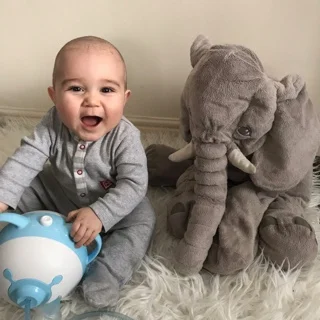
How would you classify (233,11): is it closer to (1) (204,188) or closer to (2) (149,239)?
(1) (204,188)

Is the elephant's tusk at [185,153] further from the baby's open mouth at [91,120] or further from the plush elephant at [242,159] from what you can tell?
the baby's open mouth at [91,120]

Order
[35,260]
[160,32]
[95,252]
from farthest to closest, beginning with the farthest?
[160,32] < [95,252] < [35,260]

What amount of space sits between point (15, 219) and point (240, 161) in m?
0.42

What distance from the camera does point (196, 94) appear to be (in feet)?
2.82

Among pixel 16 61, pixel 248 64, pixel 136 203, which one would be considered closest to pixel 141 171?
pixel 136 203

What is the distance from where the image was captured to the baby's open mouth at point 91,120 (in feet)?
2.83

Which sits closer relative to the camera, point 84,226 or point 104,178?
point 84,226

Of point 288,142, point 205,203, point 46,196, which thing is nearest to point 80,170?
point 46,196

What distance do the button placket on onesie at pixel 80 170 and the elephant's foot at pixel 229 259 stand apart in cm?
28

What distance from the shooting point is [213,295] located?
848 millimetres

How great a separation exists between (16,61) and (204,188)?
703mm

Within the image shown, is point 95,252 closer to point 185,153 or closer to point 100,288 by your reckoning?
point 100,288

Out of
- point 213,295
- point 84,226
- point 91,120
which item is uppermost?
point 91,120

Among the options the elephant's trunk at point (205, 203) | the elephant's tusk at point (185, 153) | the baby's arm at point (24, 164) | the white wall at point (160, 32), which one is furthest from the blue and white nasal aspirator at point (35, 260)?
the white wall at point (160, 32)
